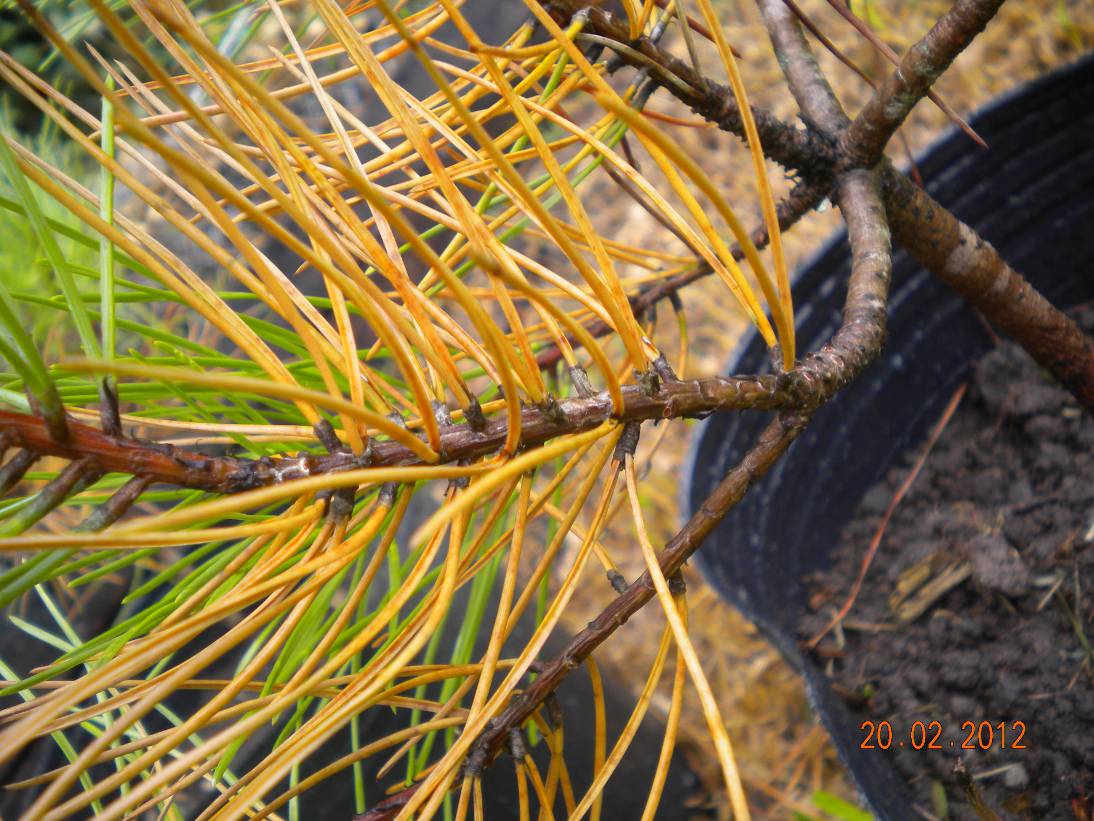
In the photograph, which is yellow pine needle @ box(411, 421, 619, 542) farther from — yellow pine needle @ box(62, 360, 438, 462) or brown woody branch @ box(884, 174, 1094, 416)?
brown woody branch @ box(884, 174, 1094, 416)

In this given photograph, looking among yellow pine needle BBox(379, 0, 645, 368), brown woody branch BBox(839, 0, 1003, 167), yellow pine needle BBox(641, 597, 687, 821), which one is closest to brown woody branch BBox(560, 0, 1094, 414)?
brown woody branch BBox(839, 0, 1003, 167)

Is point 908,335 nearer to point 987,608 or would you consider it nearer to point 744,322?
point 987,608

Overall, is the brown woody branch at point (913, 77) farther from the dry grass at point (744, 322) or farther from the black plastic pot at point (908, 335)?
the dry grass at point (744, 322)

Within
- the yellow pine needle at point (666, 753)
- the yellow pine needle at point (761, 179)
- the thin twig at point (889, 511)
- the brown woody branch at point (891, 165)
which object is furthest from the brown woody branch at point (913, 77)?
the thin twig at point (889, 511)

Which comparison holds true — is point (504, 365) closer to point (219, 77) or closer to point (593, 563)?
point (219, 77)

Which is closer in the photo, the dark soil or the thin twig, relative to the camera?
the dark soil

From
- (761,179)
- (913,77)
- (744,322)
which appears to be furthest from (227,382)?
(744,322)
